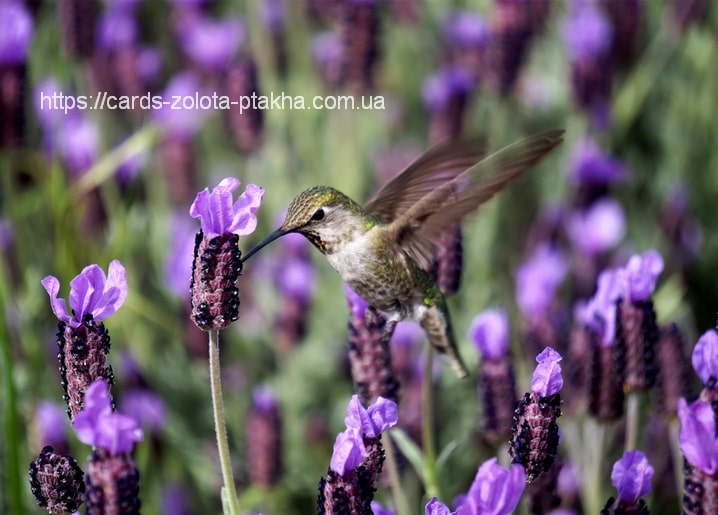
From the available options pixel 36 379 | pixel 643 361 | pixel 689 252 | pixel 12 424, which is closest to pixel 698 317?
pixel 689 252

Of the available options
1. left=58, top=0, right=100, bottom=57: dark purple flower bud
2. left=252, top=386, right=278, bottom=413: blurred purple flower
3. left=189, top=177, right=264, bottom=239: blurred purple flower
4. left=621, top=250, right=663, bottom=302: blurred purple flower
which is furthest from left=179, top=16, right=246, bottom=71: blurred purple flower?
left=189, top=177, right=264, bottom=239: blurred purple flower

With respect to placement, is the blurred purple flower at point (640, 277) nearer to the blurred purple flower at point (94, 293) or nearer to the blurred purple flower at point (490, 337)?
the blurred purple flower at point (490, 337)

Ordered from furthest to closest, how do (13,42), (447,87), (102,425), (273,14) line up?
(273,14) < (447,87) < (13,42) < (102,425)

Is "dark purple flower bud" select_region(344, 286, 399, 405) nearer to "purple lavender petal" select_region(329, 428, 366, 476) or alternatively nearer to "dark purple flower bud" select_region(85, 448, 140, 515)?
"purple lavender petal" select_region(329, 428, 366, 476)

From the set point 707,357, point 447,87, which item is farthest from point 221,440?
point 447,87

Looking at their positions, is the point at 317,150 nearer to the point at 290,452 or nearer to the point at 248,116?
the point at 248,116

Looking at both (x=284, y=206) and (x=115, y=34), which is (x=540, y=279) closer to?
(x=284, y=206)
